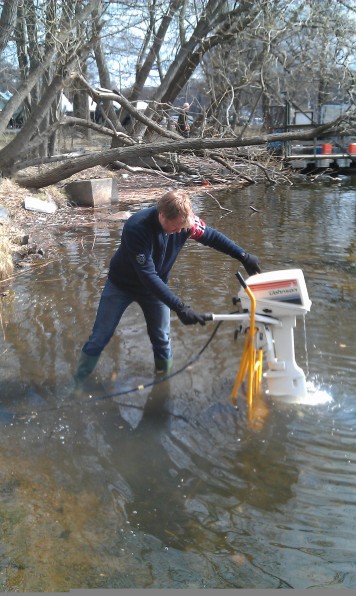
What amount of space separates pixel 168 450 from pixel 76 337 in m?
2.33

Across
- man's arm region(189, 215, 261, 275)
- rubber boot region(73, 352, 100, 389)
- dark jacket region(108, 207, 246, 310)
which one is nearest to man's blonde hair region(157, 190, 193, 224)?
dark jacket region(108, 207, 246, 310)

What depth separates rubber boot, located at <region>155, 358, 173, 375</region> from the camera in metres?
5.09

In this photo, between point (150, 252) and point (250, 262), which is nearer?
point (150, 252)

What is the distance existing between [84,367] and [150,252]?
1.28m

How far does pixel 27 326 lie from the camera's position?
253 inches

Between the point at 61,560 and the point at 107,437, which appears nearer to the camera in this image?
the point at 61,560

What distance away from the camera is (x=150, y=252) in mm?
4188

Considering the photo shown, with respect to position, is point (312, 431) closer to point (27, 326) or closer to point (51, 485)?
point (51, 485)

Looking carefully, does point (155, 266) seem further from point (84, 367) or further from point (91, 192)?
point (91, 192)

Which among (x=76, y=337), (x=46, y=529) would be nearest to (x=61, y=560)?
(x=46, y=529)

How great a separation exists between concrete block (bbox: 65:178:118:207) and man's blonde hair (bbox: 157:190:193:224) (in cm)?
1080

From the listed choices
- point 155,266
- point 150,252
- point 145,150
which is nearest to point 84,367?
point 155,266

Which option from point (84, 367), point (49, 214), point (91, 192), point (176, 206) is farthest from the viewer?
point (91, 192)

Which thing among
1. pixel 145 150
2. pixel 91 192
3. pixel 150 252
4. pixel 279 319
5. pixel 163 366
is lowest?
pixel 163 366
